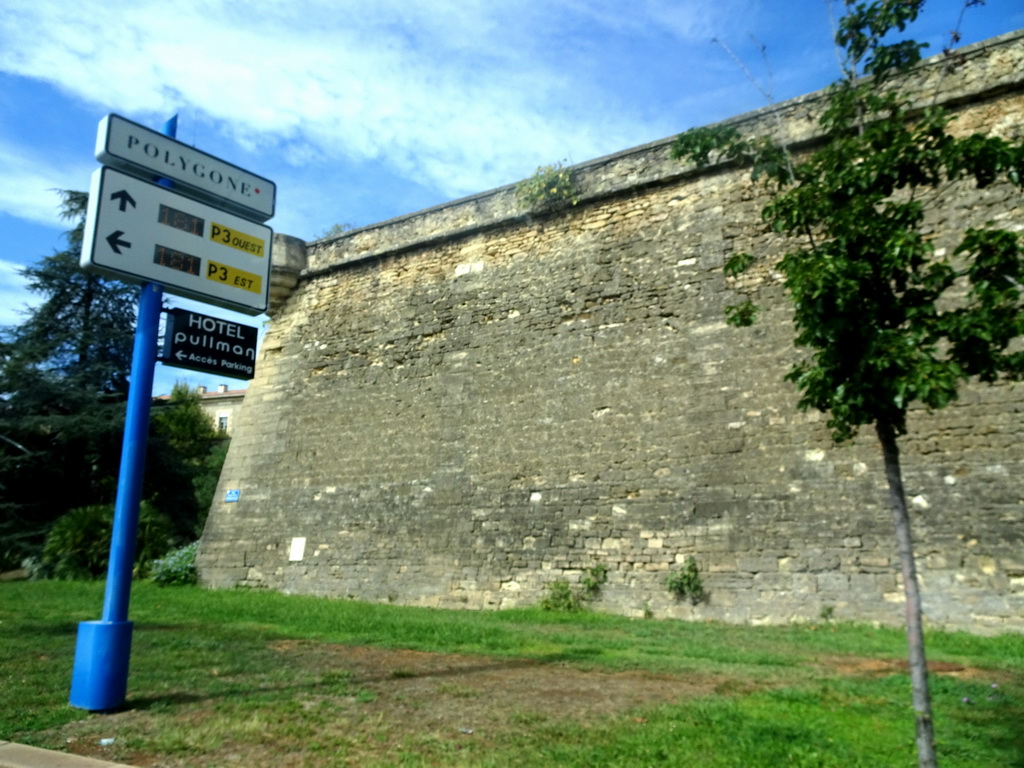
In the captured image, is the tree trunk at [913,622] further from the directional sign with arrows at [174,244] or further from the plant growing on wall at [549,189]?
the plant growing on wall at [549,189]

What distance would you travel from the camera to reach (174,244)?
598cm

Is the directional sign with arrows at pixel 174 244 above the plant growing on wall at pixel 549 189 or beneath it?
beneath

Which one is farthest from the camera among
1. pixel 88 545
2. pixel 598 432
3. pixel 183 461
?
pixel 183 461

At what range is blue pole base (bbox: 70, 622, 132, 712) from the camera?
494 centimetres

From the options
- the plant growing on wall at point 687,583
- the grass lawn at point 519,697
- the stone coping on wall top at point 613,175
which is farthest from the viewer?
the plant growing on wall at point 687,583

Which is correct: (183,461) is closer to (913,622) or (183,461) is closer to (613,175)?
(613,175)

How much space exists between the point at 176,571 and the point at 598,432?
8438 mm

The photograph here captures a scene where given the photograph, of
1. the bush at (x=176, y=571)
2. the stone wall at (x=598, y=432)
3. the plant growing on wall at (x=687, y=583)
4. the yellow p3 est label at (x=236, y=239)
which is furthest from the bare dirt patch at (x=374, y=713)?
the bush at (x=176, y=571)

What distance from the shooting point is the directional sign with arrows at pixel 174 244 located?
18.3 feet

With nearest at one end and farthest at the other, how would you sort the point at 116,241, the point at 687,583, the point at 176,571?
the point at 116,241 < the point at 687,583 < the point at 176,571

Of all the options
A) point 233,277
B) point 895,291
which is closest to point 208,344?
point 233,277

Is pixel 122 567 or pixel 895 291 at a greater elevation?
pixel 895 291

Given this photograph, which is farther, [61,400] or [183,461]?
[183,461]

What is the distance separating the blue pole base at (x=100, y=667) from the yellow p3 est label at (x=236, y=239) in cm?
291
